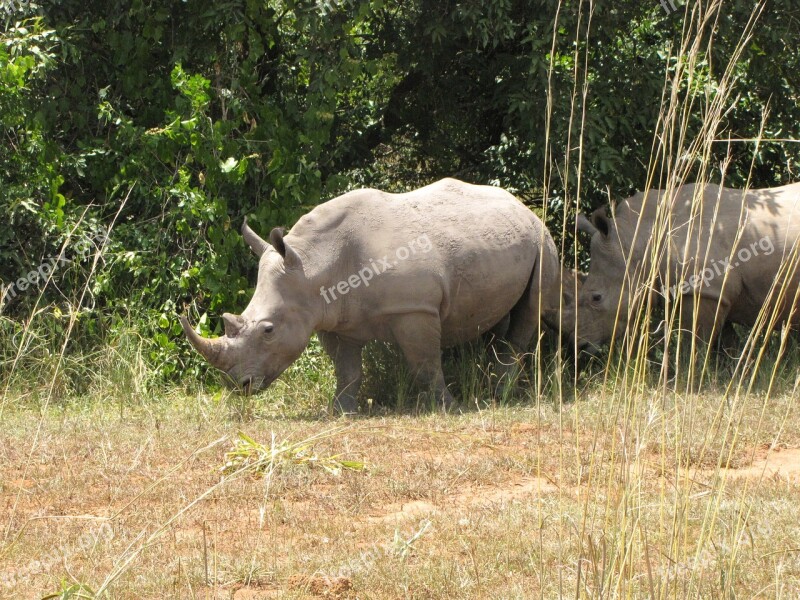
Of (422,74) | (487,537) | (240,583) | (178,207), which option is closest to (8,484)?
(240,583)

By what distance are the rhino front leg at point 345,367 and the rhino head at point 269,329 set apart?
46 cm

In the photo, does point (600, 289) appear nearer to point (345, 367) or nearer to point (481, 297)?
point (481, 297)

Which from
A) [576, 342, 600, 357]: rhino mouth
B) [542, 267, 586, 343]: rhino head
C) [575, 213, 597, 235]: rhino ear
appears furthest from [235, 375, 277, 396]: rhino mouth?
[575, 213, 597, 235]: rhino ear

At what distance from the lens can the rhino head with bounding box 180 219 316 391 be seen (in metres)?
8.13

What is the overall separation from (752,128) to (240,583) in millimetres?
7589

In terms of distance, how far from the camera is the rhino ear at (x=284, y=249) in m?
8.07

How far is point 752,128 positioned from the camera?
10.5 meters

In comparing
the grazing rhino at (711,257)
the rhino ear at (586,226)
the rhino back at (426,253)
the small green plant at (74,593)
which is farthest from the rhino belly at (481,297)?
the small green plant at (74,593)

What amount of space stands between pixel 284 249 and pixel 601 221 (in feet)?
8.98

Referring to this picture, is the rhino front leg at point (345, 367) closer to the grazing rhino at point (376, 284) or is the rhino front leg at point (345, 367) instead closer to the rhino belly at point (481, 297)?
the grazing rhino at point (376, 284)

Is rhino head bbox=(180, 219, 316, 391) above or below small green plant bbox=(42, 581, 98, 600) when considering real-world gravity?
below

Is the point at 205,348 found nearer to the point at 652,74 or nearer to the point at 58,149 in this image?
the point at 58,149

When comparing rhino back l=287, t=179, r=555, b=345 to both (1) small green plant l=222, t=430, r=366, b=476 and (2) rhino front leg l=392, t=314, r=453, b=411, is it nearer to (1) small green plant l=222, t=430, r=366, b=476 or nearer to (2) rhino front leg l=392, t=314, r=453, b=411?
(2) rhino front leg l=392, t=314, r=453, b=411

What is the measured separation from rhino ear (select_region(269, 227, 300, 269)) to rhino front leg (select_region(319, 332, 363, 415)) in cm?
77
